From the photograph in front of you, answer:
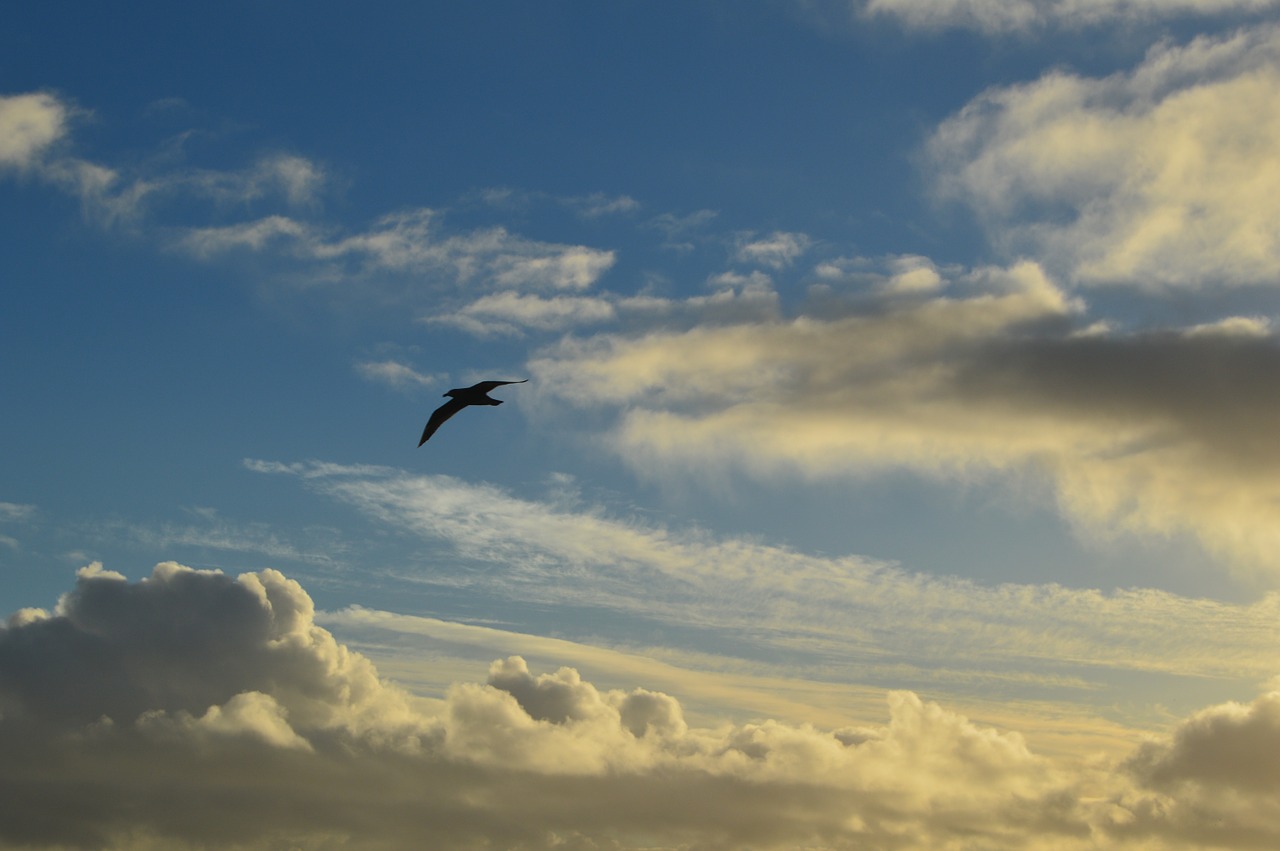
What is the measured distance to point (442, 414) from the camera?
93.1 meters

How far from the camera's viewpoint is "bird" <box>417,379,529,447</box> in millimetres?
89812

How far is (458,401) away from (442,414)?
207 cm

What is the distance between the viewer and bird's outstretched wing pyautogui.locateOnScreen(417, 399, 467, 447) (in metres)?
91.8

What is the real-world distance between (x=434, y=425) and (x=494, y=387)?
701 cm

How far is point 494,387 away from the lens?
89.1 m

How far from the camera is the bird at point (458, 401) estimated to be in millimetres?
89812

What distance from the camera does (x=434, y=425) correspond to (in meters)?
92.4

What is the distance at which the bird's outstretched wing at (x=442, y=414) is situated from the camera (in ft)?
301

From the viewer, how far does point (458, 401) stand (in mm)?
92062
